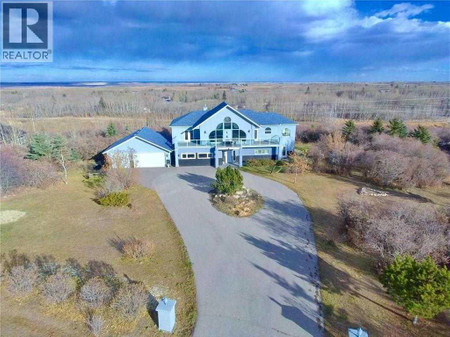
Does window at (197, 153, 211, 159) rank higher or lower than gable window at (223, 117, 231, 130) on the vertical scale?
lower

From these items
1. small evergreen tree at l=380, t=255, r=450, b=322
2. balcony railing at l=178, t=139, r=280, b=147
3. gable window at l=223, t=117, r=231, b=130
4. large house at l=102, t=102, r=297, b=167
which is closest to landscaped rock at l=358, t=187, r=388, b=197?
large house at l=102, t=102, r=297, b=167

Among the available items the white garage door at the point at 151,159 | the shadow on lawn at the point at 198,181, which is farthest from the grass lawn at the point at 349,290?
the white garage door at the point at 151,159

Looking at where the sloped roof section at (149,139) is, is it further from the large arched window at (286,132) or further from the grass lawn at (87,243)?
the large arched window at (286,132)

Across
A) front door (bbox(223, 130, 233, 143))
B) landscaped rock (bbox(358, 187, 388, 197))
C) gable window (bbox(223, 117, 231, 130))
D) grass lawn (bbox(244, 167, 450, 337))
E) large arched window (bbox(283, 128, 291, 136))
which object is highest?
gable window (bbox(223, 117, 231, 130))

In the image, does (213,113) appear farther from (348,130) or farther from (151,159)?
(348,130)

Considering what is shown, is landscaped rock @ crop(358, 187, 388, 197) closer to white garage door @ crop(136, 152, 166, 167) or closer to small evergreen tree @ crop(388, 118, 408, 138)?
small evergreen tree @ crop(388, 118, 408, 138)

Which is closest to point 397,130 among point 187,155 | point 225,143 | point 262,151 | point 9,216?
point 262,151

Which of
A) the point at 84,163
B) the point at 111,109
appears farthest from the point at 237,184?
the point at 111,109

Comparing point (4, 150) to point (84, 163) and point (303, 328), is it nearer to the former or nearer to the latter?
point (84, 163)
